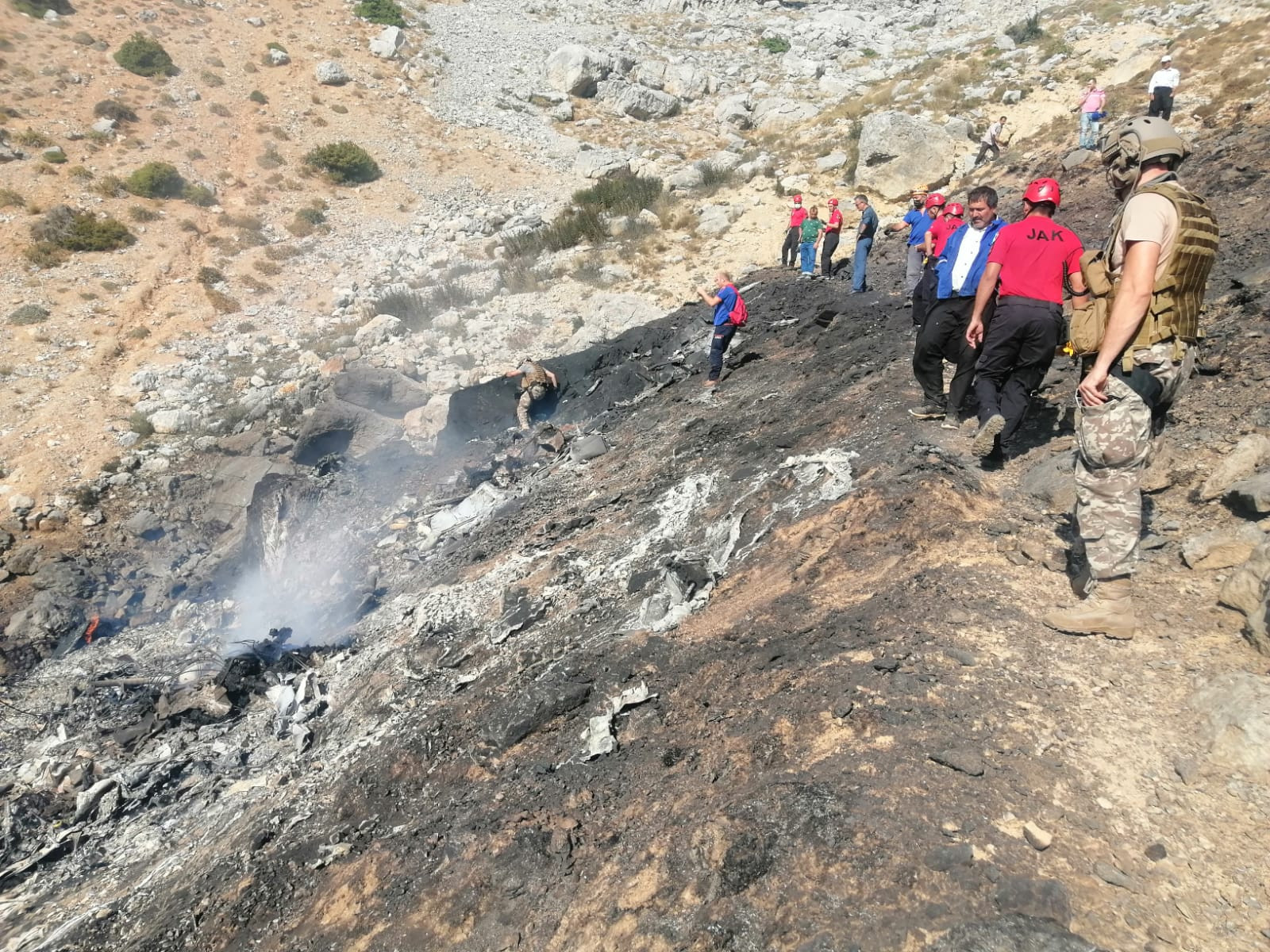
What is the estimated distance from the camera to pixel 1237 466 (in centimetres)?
303

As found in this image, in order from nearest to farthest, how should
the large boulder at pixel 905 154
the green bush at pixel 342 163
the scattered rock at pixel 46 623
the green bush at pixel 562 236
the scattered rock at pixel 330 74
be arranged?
the scattered rock at pixel 46 623 < the large boulder at pixel 905 154 < the green bush at pixel 562 236 < the green bush at pixel 342 163 < the scattered rock at pixel 330 74

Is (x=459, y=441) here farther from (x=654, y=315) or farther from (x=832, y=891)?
(x=832, y=891)

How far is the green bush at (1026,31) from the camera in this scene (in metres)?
17.2

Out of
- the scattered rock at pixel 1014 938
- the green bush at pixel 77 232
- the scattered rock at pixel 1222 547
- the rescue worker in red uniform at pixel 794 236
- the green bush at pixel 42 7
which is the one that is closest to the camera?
the scattered rock at pixel 1014 938

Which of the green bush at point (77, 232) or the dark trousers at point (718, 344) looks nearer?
the dark trousers at point (718, 344)

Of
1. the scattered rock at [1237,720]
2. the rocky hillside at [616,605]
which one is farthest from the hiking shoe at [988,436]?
the scattered rock at [1237,720]

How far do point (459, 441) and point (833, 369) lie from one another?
535cm

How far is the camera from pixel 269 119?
68.4 feet

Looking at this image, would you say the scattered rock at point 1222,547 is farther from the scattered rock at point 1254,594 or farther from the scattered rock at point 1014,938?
the scattered rock at point 1014,938

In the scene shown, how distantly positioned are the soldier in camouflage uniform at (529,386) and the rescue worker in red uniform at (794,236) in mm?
5179

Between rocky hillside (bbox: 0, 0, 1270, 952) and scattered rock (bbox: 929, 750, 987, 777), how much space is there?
21mm

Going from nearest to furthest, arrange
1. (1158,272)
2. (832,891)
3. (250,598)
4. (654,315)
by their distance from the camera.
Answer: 1. (832,891)
2. (1158,272)
3. (250,598)
4. (654,315)

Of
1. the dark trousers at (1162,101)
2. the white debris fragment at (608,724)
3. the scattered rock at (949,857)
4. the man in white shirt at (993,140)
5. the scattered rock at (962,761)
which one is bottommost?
the white debris fragment at (608,724)

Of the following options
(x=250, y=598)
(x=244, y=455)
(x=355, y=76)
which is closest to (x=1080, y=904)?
(x=250, y=598)
